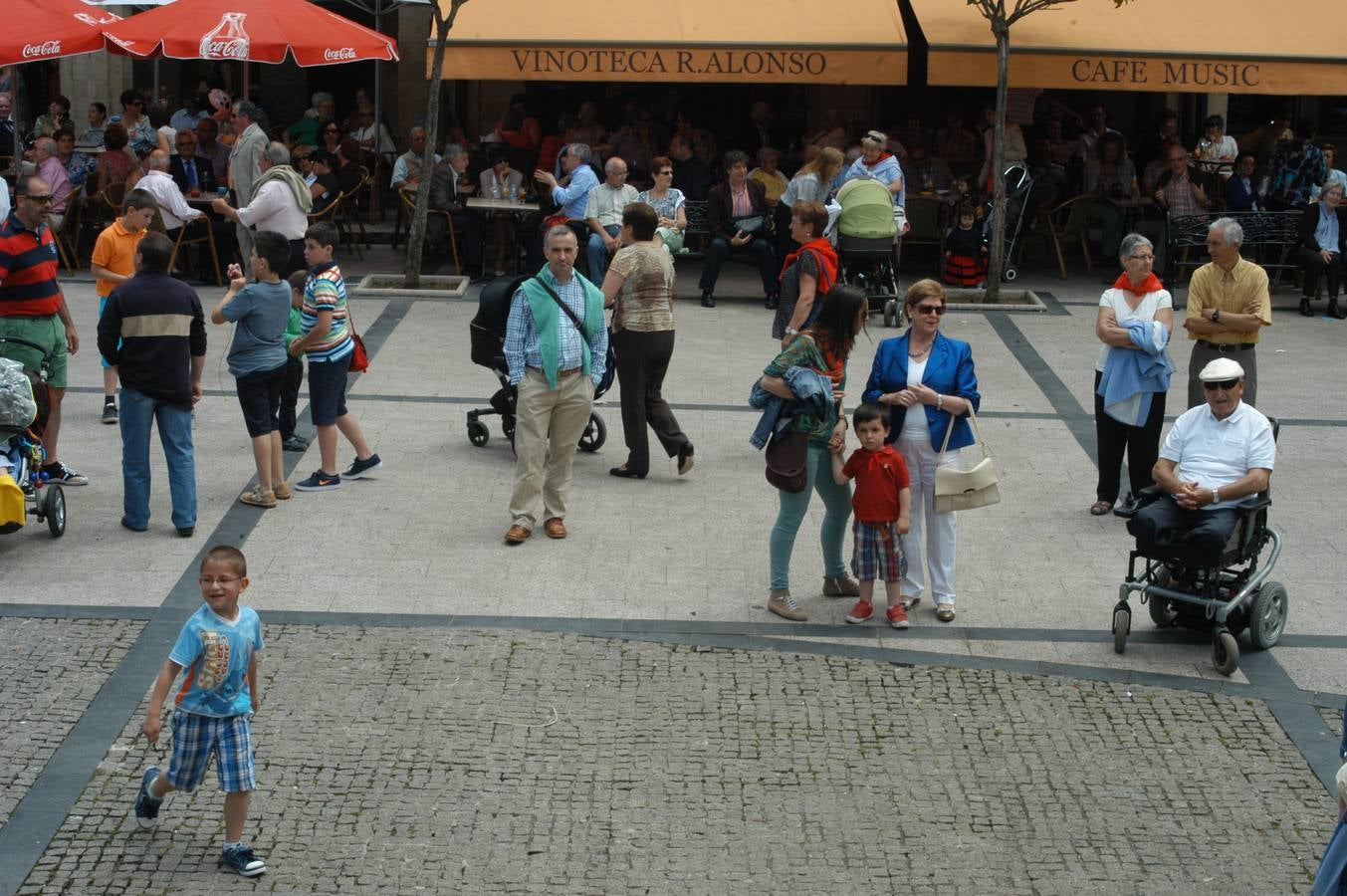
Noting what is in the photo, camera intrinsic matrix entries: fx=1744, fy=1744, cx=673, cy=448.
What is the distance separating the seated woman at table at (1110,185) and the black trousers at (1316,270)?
6.82 ft

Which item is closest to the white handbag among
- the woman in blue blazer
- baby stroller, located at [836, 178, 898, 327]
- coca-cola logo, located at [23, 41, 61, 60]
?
the woman in blue blazer

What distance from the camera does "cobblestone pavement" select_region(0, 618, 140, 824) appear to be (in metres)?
6.50

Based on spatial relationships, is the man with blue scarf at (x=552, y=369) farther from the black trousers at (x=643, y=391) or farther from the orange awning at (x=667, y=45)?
the orange awning at (x=667, y=45)

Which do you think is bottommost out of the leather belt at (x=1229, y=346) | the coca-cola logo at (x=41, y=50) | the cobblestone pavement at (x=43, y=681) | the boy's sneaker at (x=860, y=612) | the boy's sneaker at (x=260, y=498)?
the cobblestone pavement at (x=43, y=681)

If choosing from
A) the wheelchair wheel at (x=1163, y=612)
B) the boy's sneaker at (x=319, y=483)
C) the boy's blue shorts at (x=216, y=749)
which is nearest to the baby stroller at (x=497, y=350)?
the boy's sneaker at (x=319, y=483)

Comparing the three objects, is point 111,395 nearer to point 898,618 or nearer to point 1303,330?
point 898,618

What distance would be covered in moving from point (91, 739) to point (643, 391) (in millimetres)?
4497

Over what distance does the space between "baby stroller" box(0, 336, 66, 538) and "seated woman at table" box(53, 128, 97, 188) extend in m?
9.13

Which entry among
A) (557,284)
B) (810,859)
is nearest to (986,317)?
(557,284)

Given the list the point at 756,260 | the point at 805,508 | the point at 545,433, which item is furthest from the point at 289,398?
the point at 756,260

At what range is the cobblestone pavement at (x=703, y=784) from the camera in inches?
231

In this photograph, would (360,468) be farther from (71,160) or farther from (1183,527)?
(71,160)

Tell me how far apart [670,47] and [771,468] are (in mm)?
9745

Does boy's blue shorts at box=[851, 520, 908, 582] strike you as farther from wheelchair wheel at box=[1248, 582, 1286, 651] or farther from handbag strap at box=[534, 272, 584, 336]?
handbag strap at box=[534, 272, 584, 336]
